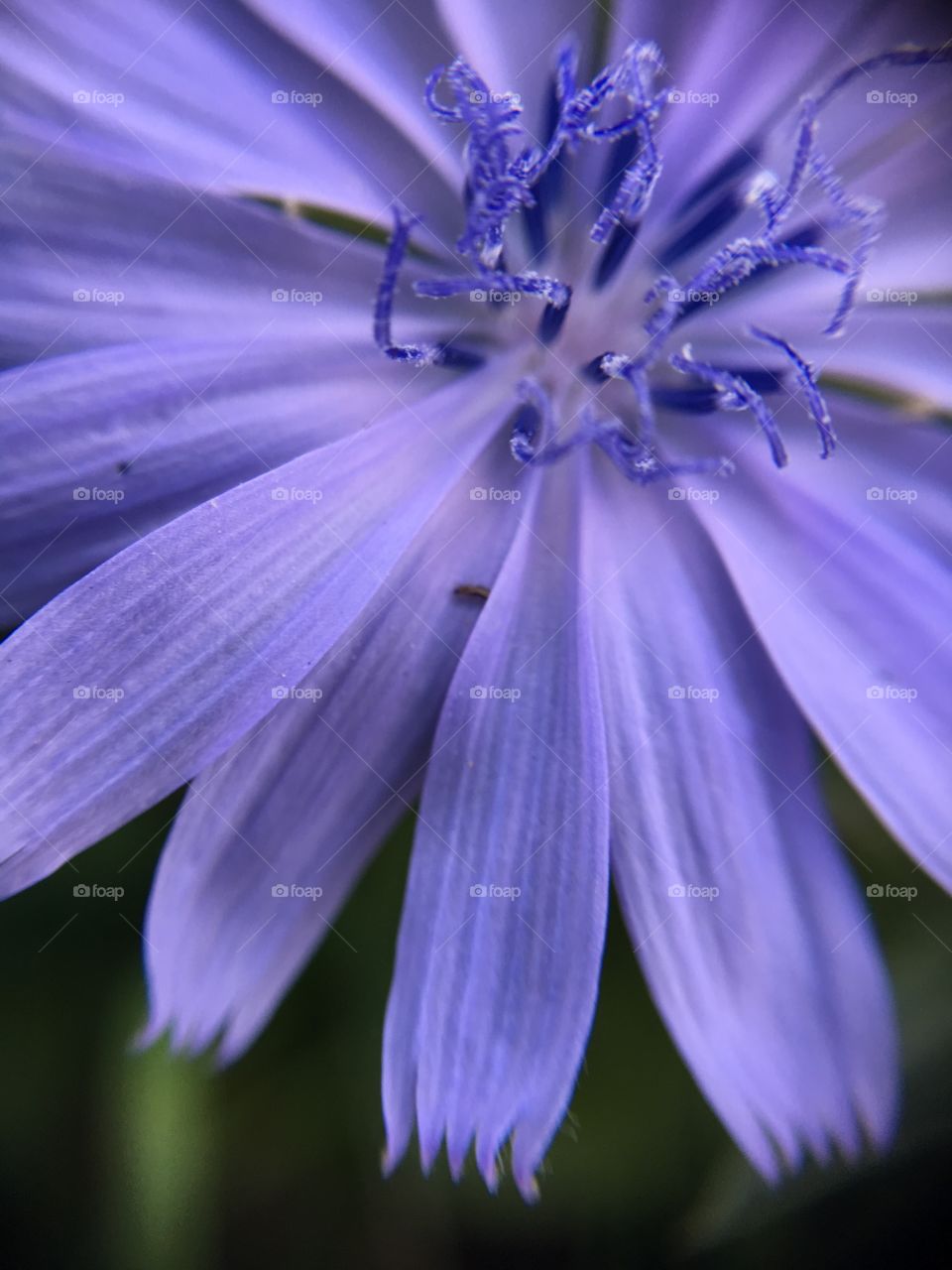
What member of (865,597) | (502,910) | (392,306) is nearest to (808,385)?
(865,597)

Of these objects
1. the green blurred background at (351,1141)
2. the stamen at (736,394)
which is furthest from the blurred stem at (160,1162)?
the stamen at (736,394)

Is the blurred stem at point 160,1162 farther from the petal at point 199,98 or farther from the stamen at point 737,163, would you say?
the stamen at point 737,163

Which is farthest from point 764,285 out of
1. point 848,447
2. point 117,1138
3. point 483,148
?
point 117,1138

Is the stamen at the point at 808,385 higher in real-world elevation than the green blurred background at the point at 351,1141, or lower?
higher

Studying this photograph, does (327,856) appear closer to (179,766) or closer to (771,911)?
(179,766)

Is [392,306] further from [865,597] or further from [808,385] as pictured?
[865,597]
